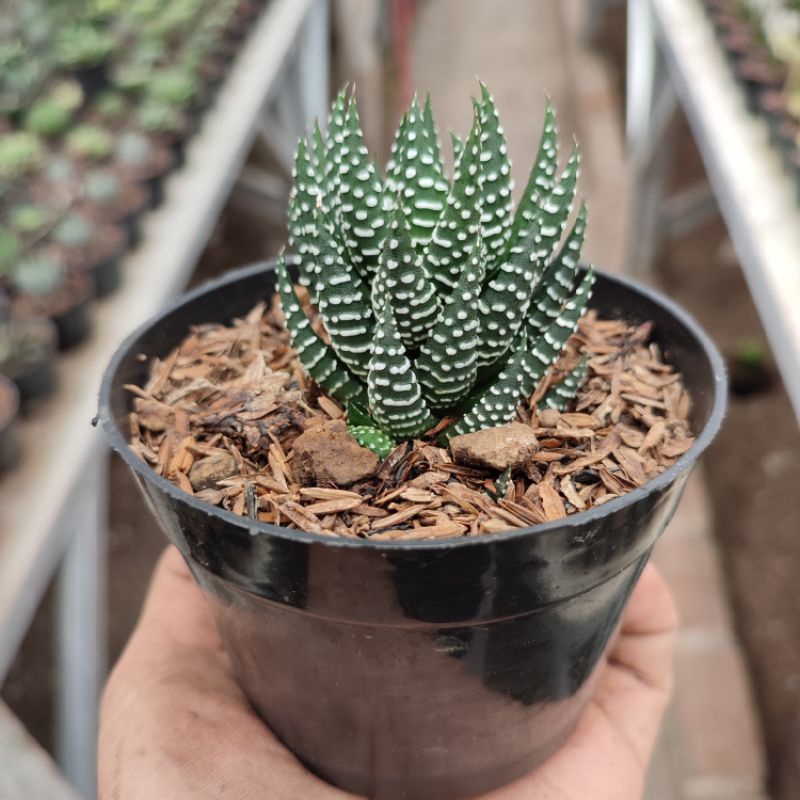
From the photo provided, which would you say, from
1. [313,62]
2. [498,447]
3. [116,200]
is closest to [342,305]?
[498,447]

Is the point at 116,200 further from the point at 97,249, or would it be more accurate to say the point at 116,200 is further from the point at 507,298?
the point at 507,298

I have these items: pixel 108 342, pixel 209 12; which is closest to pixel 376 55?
pixel 209 12

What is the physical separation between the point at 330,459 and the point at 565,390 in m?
A: 0.22

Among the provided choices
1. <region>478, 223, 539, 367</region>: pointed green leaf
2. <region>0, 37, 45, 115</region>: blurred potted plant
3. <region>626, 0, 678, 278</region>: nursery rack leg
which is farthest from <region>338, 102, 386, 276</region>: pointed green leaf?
<region>626, 0, 678, 278</region>: nursery rack leg

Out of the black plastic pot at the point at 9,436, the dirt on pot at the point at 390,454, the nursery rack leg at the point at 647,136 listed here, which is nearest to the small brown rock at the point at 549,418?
the dirt on pot at the point at 390,454

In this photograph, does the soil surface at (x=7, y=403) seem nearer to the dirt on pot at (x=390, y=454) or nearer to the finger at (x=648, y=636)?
the dirt on pot at (x=390, y=454)

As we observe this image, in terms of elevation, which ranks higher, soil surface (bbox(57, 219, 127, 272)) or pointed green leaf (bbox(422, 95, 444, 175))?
pointed green leaf (bbox(422, 95, 444, 175))

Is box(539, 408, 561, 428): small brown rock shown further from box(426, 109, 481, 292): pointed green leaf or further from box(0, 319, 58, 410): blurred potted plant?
box(0, 319, 58, 410): blurred potted plant

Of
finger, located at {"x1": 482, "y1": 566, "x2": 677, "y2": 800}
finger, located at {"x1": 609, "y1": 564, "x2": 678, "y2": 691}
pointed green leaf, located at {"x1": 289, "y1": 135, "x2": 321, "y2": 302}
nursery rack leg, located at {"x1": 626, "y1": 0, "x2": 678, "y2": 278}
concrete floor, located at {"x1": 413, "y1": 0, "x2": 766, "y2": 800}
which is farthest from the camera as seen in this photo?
nursery rack leg, located at {"x1": 626, "y1": 0, "x2": 678, "y2": 278}

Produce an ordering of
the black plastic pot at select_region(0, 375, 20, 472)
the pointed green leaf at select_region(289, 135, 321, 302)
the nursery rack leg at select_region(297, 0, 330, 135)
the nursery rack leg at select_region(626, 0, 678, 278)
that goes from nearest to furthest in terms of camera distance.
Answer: the pointed green leaf at select_region(289, 135, 321, 302)
the black plastic pot at select_region(0, 375, 20, 472)
the nursery rack leg at select_region(626, 0, 678, 278)
the nursery rack leg at select_region(297, 0, 330, 135)

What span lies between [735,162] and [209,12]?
1658 mm

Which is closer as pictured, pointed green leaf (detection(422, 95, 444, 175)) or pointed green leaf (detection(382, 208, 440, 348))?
pointed green leaf (detection(382, 208, 440, 348))

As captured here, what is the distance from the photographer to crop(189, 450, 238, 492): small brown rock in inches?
27.5

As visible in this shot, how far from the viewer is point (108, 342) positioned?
1.38m
